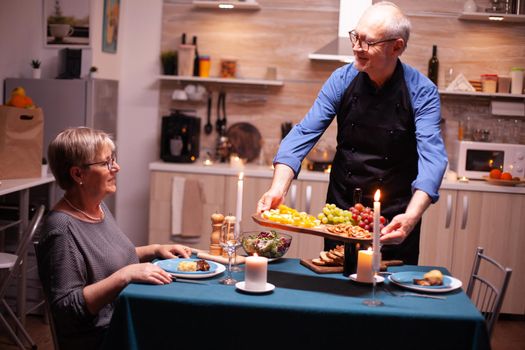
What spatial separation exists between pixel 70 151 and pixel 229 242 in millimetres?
573

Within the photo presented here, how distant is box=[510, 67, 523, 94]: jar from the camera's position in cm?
505

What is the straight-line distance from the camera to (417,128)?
108 inches

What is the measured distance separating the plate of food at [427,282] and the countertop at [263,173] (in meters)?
2.51

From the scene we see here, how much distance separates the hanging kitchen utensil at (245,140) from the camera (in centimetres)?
542

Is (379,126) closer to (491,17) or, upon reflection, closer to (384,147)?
(384,147)

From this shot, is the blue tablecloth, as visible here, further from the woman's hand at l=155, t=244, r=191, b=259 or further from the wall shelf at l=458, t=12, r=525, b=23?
the wall shelf at l=458, t=12, r=525, b=23

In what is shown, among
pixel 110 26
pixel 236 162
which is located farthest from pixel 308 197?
pixel 110 26

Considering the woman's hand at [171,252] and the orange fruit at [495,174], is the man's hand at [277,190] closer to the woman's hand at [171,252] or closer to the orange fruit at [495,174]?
the woman's hand at [171,252]

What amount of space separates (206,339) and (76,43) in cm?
324

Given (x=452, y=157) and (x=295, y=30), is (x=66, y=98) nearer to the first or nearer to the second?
(x=295, y=30)

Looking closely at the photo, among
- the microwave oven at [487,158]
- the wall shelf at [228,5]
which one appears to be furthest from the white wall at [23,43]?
A: the microwave oven at [487,158]

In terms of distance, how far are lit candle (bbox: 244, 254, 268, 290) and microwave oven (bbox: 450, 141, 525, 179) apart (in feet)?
10.3

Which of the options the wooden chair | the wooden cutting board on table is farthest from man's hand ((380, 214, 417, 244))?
the wooden chair

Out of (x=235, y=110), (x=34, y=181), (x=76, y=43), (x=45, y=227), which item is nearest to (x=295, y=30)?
(x=235, y=110)
